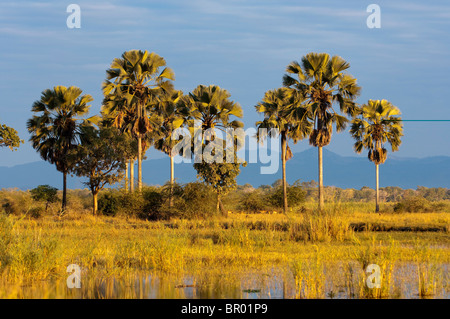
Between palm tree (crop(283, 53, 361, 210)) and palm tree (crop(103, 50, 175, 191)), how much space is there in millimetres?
8495

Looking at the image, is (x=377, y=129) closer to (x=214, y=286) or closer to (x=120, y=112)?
(x=120, y=112)

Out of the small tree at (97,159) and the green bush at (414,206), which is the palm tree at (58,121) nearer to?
the small tree at (97,159)

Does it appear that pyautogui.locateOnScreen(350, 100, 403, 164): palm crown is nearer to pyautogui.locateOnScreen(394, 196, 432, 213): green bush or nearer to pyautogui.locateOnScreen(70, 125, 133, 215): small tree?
pyautogui.locateOnScreen(394, 196, 432, 213): green bush

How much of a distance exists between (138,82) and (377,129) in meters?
20.1

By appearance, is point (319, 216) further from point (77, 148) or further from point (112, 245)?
point (77, 148)

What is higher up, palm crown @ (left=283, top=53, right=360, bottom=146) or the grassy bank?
palm crown @ (left=283, top=53, right=360, bottom=146)

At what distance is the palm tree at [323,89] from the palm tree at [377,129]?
34.1 ft

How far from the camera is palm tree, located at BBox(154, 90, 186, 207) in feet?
129

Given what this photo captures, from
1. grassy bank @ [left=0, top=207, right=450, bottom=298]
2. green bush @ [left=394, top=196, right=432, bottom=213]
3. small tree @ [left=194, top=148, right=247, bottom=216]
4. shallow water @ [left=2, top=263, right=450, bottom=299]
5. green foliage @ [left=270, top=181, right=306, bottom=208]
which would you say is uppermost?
small tree @ [left=194, top=148, right=247, bottom=216]

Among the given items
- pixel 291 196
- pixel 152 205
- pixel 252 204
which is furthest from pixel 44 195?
pixel 291 196

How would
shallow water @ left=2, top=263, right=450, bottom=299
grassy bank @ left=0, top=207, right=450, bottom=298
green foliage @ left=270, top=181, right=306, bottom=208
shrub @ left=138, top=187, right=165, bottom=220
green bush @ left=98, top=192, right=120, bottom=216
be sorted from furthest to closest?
green foliage @ left=270, top=181, right=306, bottom=208
green bush @ left=98, top=192, right=120, bottom=216
shrub @ left=138, top=187, right=165, bottom=220
grassy bank @ left=0, top=207, right=450, bottom=298
shallow water @ left=2, top=263, right=450, bottom=299

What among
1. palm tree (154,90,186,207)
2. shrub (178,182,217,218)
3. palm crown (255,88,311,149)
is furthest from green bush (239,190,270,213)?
shrub (178,182,217,218)

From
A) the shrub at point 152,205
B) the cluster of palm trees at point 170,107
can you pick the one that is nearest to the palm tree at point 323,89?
the cluster of palm trees at point 170,107
